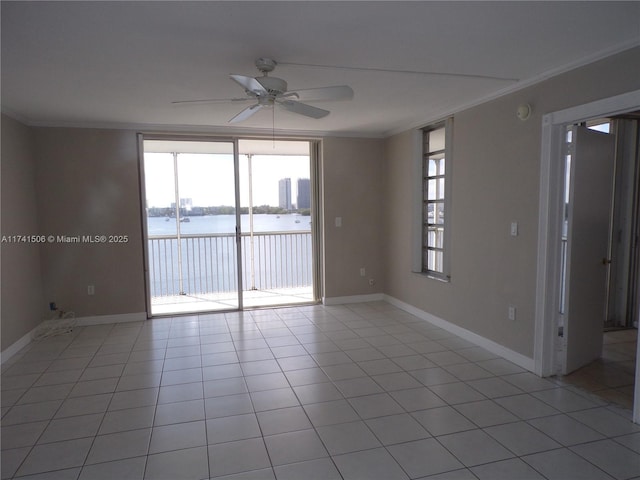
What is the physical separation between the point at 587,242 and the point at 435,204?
1.73 metres

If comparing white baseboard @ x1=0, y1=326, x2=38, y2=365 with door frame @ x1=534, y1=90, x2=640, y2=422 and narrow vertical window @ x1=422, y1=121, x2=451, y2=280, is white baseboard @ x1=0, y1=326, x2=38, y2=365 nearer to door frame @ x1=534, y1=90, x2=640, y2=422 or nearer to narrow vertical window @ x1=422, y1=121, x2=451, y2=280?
narrow vertical window @ x1=422, y1=121, x2=451, y2=280

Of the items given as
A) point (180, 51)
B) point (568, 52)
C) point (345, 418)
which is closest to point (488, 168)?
point (568, 52)

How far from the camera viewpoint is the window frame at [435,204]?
4223 mm

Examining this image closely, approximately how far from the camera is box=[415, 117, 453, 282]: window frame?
4.22 m

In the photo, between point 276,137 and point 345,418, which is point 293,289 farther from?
point 345,418

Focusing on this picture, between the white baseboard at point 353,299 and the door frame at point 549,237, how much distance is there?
2771 mm

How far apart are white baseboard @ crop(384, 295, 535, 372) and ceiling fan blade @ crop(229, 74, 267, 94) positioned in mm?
2981

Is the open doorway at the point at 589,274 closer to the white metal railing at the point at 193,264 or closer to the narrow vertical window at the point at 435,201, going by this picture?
the narrow vertical window at the point at 435,201

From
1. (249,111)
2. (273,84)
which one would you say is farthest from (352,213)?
(273,84)

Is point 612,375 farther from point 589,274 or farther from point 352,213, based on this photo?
point 352,213

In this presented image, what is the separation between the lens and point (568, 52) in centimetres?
259

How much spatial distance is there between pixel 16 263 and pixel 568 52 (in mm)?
5126

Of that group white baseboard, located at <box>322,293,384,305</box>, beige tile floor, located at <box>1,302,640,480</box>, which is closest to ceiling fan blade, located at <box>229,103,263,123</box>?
beige tile floor, located at <box>1,302,640,480</box>

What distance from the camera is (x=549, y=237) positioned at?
3041 millimetres
